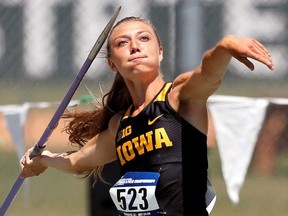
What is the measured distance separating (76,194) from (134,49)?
13.1 ft

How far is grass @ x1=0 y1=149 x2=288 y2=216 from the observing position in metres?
7.32

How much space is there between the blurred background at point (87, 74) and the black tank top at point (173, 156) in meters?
3.12

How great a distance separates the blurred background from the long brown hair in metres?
2.46

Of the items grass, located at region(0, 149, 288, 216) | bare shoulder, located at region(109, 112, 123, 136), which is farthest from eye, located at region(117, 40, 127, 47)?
grass, located at region(0, 149, 288, 216)

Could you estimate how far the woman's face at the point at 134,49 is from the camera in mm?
3705

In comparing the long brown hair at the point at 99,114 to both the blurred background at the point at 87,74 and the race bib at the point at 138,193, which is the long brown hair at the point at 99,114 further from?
the blurred background at the point at 87,74

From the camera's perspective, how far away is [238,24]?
7.19 m

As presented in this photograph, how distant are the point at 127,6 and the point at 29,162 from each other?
2724 millimetres

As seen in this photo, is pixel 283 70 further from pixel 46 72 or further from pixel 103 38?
pixel 103 38

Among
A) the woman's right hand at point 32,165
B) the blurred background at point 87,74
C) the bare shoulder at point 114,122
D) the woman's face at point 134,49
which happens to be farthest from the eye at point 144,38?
the blurred background at point 87,74

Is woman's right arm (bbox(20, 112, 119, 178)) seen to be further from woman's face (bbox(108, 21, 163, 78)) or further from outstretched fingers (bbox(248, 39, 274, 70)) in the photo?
outstretched fingers (bbox(248, 39, 274, 70))

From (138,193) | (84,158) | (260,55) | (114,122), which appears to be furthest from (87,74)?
(260,55)

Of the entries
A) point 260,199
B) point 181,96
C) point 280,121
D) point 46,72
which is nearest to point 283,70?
point 280,121

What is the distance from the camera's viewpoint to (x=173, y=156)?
12.1 ft
